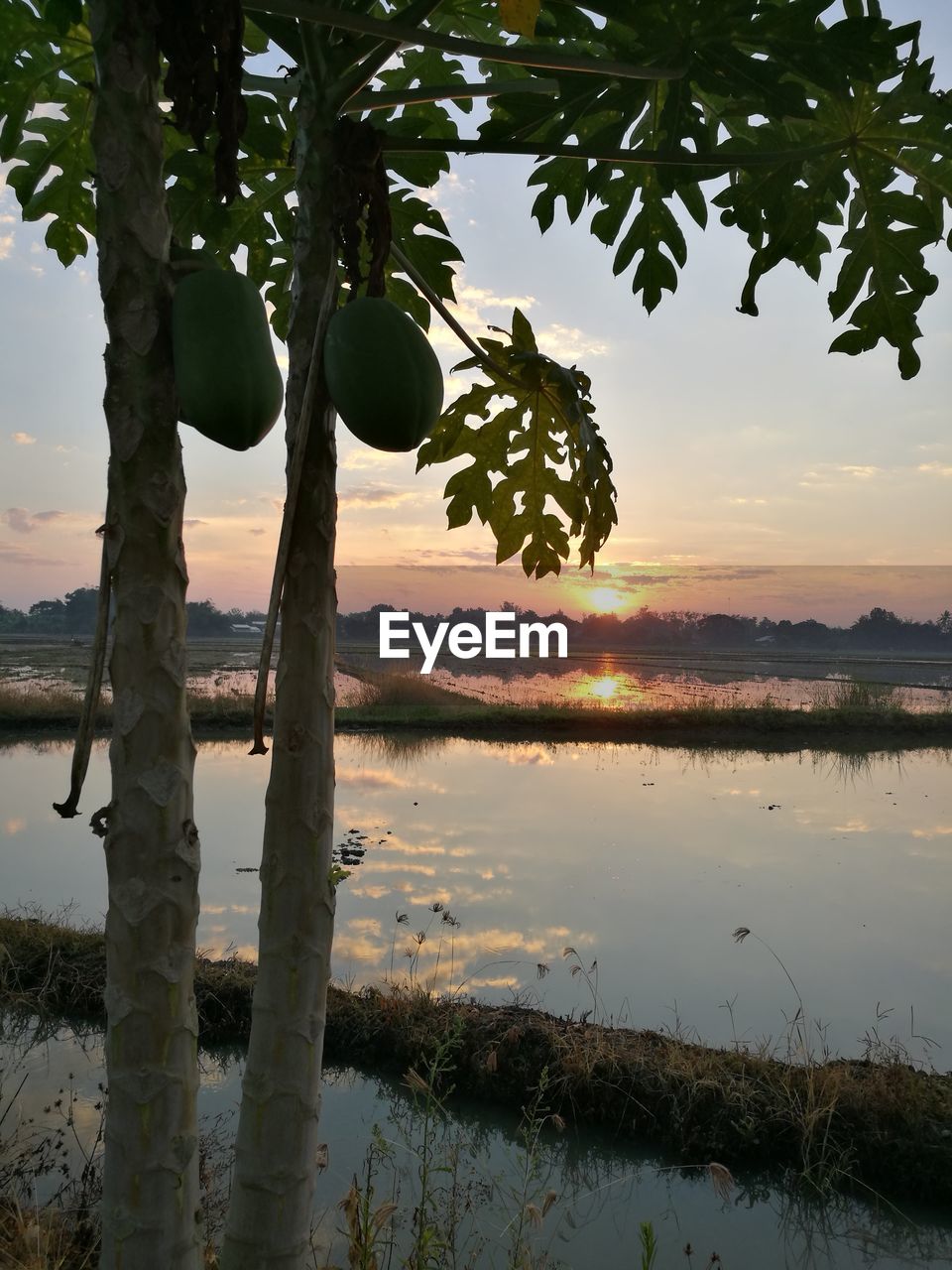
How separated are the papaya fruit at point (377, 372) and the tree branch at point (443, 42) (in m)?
0.33

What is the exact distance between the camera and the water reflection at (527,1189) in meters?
3.53

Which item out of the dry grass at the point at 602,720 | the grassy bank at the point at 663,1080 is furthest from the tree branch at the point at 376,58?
the dry grass at the point at 602,720

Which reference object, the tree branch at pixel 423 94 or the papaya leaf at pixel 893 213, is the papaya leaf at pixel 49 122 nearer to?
the tree branch at pixel 423 94

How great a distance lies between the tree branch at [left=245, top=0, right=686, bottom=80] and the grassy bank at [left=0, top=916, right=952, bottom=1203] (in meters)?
3.20

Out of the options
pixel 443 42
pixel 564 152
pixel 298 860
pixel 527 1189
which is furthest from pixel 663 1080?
pixel 443 42

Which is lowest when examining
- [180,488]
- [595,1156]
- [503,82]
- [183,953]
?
[595,1156]

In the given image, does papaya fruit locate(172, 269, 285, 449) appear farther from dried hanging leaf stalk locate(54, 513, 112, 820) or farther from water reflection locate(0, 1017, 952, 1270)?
water reflection locate(0, 1017, 952, 1270)

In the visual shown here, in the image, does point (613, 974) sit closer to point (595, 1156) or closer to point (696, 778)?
point (595, 1156)

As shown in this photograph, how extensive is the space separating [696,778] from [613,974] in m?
7.58

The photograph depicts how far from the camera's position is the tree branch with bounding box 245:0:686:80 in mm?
1177

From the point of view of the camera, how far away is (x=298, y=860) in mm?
1359

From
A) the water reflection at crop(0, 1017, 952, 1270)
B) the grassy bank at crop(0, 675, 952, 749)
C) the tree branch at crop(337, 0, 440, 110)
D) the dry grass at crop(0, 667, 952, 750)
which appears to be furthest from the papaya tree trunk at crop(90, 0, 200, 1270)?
the dry grass at crop(0, 667, 952, 750)

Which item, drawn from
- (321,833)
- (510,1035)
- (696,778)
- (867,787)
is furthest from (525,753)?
(321,833)

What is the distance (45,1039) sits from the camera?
5180 millimetres
